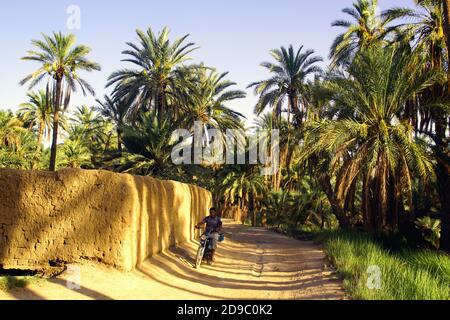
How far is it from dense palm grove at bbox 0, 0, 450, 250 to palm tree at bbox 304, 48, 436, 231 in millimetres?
43

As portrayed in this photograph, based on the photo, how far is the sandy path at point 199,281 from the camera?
6449 millimetres

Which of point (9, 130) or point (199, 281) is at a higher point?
point (9, 130)

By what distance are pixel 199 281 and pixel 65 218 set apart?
285cm

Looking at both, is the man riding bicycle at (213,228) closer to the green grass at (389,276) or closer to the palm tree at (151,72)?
the green grass at (389,276)

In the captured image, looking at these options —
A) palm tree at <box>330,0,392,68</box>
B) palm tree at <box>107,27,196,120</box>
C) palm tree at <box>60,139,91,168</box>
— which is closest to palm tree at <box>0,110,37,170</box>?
palm tree at <box>60,139,91,168</box>

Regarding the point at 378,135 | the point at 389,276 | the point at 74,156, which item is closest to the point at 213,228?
the point at 389,276

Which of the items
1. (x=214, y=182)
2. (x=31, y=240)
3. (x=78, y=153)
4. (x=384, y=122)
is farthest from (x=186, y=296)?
(x=78, y=153)

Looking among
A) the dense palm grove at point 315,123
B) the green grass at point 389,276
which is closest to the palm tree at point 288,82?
the dense palm grove at point 315,123

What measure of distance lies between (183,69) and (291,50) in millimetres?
6401

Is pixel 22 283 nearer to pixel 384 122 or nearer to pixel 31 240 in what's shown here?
pixel 31 240

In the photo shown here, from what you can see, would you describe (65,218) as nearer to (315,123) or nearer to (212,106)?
(315,123)

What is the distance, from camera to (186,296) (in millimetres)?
6781

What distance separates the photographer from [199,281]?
8.20 m

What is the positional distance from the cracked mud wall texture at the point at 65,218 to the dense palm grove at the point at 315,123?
7744mm
